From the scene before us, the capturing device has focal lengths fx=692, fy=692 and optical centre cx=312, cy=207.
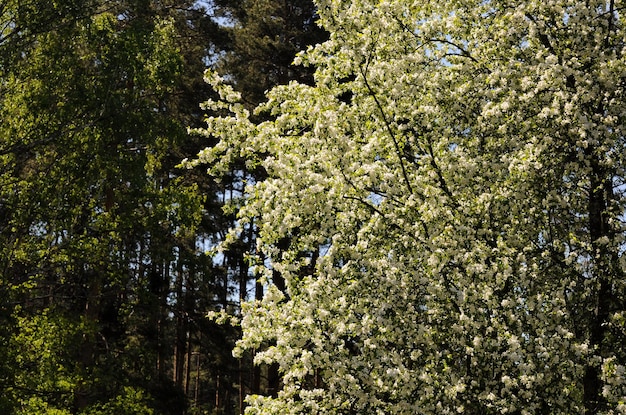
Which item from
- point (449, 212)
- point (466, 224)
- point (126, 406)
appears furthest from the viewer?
point (126, 406)

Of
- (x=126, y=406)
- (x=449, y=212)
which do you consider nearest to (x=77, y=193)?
(x=126, y=406)

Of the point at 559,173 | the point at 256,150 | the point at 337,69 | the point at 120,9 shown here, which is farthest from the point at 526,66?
the point at 120,9

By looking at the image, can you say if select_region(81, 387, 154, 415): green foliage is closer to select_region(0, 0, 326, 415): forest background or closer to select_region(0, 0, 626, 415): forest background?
select_region(0, 0, 326, 415): forest background

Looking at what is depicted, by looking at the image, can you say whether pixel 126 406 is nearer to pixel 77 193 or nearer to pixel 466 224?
pixel 77 193

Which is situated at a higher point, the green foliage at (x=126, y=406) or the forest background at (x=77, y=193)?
the forest background at (x=77, y=193)

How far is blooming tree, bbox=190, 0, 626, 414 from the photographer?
28.3 feet

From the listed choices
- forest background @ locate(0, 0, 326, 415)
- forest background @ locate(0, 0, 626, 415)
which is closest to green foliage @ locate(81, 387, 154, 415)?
forest background @ locate(0, 0, 326, 415)

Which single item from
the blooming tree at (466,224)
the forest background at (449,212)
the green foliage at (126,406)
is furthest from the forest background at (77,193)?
the blooming tree at (466,224)

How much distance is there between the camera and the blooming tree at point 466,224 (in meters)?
8.64

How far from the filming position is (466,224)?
30.3ft

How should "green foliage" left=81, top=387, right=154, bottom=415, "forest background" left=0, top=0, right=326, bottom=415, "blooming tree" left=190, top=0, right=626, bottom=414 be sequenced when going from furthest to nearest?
"green foliage" left=81, top=387, right=154, bottom=415 < "forest background" left=0, top=0, right=326, bottom=415 < "blooming tree" left=190, top=0, right=626, bottom=414

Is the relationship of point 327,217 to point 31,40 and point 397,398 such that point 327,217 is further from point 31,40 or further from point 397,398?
point 31,40

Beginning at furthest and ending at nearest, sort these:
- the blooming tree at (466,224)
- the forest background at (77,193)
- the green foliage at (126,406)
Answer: the green foliage at (126,406)
the forest background at (77,193)
the blooming tree at (466,224)

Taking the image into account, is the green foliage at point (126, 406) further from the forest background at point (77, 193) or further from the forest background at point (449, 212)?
the forest background at point (449, 212)
